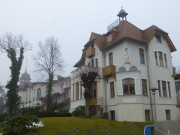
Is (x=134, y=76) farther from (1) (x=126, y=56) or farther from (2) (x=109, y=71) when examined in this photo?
(2) (x=109, y=71)

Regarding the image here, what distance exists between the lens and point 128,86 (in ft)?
70.2

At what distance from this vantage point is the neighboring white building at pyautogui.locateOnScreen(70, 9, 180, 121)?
20.9m

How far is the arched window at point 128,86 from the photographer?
21188 mm

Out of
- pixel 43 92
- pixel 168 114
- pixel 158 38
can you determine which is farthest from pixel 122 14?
pixel 43 92

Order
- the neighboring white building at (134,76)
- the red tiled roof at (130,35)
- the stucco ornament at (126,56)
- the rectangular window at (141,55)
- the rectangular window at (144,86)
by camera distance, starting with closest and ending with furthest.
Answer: the neighboring white building at (134,76)
the rectangular window at (144,86)
the stucco ornament at (126,56)
the red tiled roof at (130,35)
the rectangular window at (141,55)

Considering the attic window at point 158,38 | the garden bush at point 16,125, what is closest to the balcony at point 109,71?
the attic window at point 158,38

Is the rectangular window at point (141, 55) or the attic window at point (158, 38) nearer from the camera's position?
the rectangular window at point (141, 55)

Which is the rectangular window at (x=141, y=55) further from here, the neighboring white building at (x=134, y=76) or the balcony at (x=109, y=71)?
the balcony at (x=109, y=71)

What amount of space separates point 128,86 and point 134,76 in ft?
4.47

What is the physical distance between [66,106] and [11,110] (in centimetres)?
1168

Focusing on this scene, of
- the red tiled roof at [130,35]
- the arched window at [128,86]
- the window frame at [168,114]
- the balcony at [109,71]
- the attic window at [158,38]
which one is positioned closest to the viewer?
the arched window at [128,86]

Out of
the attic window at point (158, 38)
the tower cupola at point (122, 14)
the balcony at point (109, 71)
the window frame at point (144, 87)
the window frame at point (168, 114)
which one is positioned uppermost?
the tower cupola at point (122, 14)

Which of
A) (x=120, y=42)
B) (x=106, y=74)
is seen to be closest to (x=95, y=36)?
(x=120, y=42)

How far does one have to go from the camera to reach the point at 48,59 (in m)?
34.2
